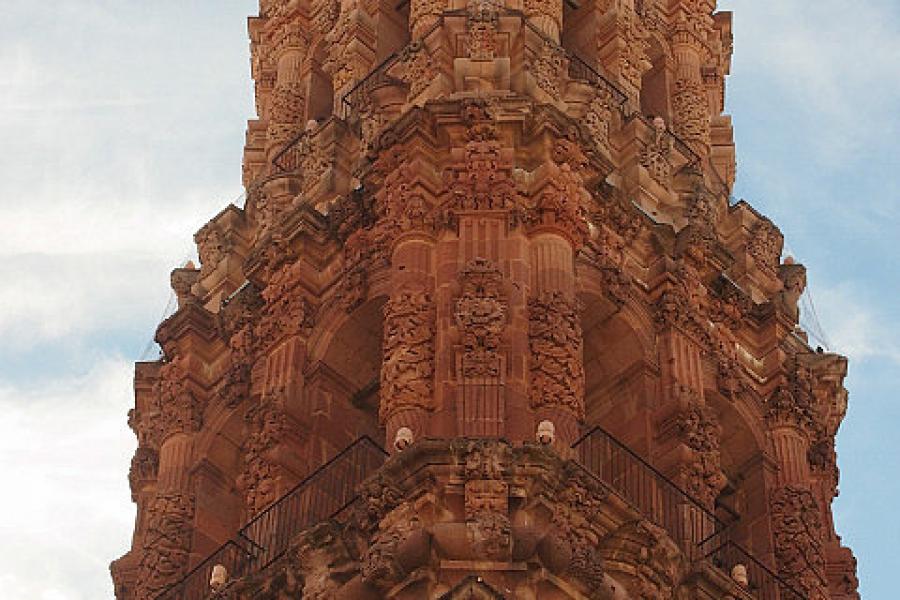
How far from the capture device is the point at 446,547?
80.4 feet

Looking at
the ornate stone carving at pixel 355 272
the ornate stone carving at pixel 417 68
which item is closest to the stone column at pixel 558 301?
the ornate stone carving at pixel 355 272

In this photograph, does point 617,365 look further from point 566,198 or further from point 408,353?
point 408,353

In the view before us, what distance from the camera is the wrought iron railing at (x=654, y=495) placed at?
27672 mm

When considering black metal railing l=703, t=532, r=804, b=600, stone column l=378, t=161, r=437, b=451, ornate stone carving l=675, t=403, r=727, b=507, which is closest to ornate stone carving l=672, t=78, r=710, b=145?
stone column l=378, t=161, r=437, b=451

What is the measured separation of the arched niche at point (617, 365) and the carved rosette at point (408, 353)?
274 centimetres

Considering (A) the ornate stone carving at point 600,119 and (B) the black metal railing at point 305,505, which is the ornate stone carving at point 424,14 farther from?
(B) the black metal railing at point 305,505

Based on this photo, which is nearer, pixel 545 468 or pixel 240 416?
pixel 545 468

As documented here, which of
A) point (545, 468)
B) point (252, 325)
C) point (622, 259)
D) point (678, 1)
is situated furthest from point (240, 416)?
point (678, 1)

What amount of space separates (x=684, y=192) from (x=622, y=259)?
10.3 feet

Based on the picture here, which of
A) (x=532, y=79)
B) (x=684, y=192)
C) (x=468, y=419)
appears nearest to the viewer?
(x=468, y=419)

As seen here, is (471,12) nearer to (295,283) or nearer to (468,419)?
(295,283)

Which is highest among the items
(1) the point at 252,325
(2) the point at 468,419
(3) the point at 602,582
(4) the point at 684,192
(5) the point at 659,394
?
(4) the point at 684,192

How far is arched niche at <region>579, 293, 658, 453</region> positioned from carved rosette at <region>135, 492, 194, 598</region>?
5547mm

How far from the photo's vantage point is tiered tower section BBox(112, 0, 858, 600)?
25.6m
